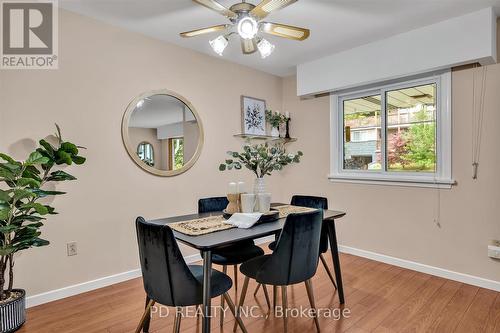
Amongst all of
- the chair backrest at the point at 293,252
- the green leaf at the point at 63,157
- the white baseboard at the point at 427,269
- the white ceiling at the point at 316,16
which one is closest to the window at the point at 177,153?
the white ceiling at the point at 316,16

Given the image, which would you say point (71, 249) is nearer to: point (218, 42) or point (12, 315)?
point (12, 315)

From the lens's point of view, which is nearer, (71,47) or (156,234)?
(156,234)

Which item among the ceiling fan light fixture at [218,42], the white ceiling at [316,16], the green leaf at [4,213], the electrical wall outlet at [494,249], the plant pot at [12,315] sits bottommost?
the plant pot at [12,315]

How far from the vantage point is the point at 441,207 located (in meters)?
2.88

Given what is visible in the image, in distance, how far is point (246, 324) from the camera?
81.1 inches

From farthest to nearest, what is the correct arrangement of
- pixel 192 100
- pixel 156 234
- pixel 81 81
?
pixel 192 100 → pixel 81 81 → pixel 156 234

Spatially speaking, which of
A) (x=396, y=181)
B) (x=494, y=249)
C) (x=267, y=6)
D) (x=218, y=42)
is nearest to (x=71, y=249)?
(x=218, y=42)

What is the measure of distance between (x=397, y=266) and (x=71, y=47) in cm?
377

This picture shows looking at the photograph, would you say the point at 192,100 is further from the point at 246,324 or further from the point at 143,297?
the point at 246,324

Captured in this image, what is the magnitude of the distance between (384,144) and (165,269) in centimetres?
280

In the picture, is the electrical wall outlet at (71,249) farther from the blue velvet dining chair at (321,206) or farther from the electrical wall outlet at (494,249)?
the electrical wall outlet at (494,249)

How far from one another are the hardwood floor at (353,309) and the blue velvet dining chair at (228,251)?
1.19 feet

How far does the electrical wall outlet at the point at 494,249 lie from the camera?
8.36 feet

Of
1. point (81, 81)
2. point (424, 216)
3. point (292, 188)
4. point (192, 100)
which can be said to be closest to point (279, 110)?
point (292, 188)
